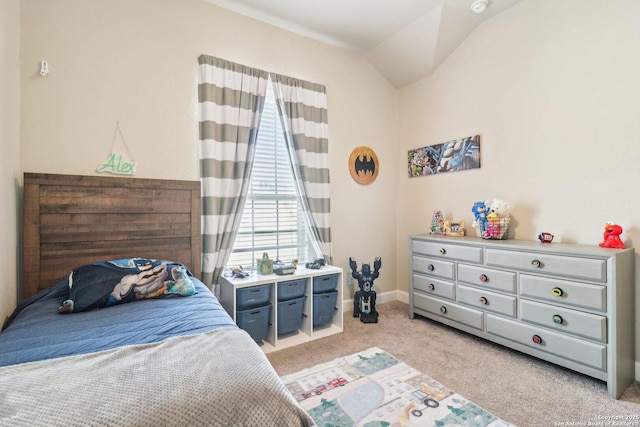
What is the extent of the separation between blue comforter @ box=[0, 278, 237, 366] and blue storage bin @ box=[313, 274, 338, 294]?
1126mm

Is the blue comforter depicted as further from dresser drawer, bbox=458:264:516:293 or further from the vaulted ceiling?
the vaulted ceiling

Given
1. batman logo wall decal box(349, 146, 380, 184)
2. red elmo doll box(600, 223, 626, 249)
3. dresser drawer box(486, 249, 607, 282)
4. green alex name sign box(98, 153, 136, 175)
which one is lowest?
dresser drawer box(486, 249, 607, 282)

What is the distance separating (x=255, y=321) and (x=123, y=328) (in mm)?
1200

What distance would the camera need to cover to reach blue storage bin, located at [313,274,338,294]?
2.67 meters

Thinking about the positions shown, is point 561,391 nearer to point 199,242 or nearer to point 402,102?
point 199,242

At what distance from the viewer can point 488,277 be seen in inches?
91.5

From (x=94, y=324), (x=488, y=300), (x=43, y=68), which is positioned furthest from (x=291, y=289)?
(x=43, y=68)

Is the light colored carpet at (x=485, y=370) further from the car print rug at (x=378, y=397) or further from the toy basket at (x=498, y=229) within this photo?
the toy basket at (x=498, y=229)

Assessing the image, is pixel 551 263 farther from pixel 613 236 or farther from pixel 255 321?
pixel 255 321

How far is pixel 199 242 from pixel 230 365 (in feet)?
5.24

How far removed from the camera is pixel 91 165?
204 cm

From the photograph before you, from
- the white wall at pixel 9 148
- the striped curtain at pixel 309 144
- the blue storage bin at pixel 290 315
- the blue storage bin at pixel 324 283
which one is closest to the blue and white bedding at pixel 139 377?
the white wall at pixel 9 148

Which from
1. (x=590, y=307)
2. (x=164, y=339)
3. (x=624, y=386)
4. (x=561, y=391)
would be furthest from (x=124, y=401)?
(x=624, y=386)

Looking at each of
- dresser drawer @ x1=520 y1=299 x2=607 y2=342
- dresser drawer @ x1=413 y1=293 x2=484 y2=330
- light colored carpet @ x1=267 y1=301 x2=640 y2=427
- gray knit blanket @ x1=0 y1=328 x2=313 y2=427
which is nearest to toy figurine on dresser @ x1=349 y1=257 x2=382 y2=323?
light colored carpet @ x1=267 y1=301 x2=640 y2=427
